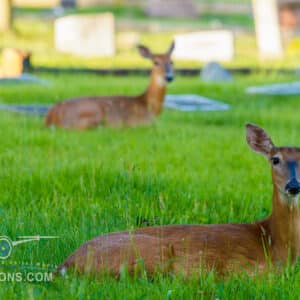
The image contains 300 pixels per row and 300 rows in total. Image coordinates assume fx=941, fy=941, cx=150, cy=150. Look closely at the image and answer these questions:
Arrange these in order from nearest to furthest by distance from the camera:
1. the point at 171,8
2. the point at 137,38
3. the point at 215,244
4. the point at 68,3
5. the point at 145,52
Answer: the point at 215,244 < the point at 145,52 < the point at 137,38 < the point at 171,8 < the point at 68,3

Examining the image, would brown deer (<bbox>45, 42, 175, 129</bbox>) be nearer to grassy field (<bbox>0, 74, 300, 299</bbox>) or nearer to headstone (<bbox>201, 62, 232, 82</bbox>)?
grassy field (<bbox>0, 74, 300, 299</bbox>)

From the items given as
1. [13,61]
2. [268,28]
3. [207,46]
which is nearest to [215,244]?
[13,61]

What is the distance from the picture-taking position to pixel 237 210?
22.1ft

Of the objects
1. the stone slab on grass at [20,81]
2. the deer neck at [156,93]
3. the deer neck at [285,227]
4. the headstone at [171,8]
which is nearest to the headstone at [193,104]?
the deer neck at [156,93]

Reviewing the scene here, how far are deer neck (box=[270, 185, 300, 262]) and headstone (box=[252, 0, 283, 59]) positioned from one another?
2257 centimetres

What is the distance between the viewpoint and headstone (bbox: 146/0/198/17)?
44.1m

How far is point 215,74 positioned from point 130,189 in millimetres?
13068

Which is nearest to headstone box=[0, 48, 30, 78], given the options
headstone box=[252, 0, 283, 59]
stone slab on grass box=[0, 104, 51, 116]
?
stone slab on grass box=[0, 104, 51, 116]

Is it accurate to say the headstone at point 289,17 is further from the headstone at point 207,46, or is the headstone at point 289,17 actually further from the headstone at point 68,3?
the headstone at point 68,3

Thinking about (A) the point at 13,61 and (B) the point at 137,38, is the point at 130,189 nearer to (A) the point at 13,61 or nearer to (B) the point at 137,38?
(A) the point at 13,61

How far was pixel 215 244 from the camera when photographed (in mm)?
4934

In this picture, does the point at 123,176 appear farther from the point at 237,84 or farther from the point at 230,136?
the point at 237,84

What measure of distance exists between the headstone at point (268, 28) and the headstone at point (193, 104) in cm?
1298

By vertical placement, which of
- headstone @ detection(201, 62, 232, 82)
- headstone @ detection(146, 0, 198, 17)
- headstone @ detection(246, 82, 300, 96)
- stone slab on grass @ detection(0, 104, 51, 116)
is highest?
headstone @ detection(146, 0, 198, 17)
